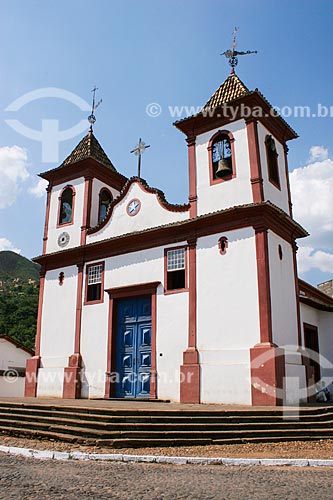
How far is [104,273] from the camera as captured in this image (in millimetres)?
16812

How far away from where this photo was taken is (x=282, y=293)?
46.2ft

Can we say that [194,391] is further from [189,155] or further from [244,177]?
[189,155]

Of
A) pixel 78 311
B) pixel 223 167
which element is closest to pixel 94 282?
pixel 78 311

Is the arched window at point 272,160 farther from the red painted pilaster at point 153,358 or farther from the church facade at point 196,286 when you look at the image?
the red painted pilaster at point 153,358

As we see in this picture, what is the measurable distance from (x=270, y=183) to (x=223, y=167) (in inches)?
62.0

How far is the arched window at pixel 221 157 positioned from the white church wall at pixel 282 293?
94.5 inches

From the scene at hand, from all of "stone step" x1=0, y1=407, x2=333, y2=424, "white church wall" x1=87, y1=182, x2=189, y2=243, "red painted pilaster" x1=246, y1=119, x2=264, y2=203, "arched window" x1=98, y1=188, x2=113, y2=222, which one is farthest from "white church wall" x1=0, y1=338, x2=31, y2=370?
"red painted pilaster" x1=246, y1=119, x2=264, y2=203

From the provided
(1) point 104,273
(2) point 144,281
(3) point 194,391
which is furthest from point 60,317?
(3) point 194,391

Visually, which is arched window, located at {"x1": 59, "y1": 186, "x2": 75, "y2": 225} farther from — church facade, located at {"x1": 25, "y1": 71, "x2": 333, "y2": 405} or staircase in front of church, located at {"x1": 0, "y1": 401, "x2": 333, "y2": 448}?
staircase in front of church, located at {"x1": 0, "y1": 401, "x2": 333, "y2": 448}

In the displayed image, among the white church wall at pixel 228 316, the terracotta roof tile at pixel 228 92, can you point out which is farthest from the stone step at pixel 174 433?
the terracotta roof tile at pixel 228 92

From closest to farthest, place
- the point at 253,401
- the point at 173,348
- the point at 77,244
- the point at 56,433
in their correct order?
1. the point at 56,433
2. the point at 253,401
3. the point at 173,348
4. the point at 77,244

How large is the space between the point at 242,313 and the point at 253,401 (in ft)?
7.68

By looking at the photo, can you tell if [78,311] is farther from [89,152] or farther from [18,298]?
[18,298]

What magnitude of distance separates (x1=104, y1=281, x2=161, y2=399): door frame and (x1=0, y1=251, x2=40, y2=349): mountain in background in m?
20.9
